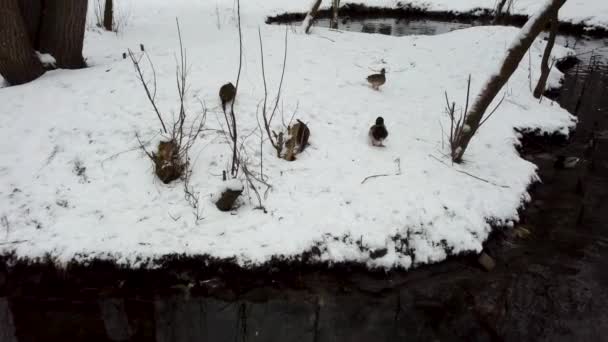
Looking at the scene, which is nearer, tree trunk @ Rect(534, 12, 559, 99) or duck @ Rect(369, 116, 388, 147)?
duck @ Rect(369, 116, 388, 147)

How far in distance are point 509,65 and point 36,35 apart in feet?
21.3

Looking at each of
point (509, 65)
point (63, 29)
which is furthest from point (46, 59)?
point (509, 65)

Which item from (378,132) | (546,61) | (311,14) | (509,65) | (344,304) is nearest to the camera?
(344,304)

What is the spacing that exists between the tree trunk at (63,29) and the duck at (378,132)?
468 cm

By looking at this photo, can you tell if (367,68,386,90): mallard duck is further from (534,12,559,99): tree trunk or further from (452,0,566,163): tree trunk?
(534,12,559,99): tree trunk

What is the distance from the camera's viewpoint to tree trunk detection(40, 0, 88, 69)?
549 centimetres

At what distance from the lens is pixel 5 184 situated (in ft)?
13.0

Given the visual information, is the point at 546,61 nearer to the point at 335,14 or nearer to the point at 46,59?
the point at 335,14

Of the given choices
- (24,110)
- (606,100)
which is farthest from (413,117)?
(24,110)

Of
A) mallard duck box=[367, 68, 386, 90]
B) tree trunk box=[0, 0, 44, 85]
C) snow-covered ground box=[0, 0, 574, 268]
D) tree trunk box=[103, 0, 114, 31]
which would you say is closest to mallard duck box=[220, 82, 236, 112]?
snow-covered ground box=[0, 0, 574, 268]

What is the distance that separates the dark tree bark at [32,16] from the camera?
17.5 ft

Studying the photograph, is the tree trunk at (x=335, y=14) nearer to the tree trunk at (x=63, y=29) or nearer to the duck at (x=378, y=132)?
the tree trunk at (x=63, y=29)

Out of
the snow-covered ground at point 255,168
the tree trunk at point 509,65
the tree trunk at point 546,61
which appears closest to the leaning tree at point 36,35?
the snow-covered ground at point 255,168

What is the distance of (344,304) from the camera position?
3520 mm
